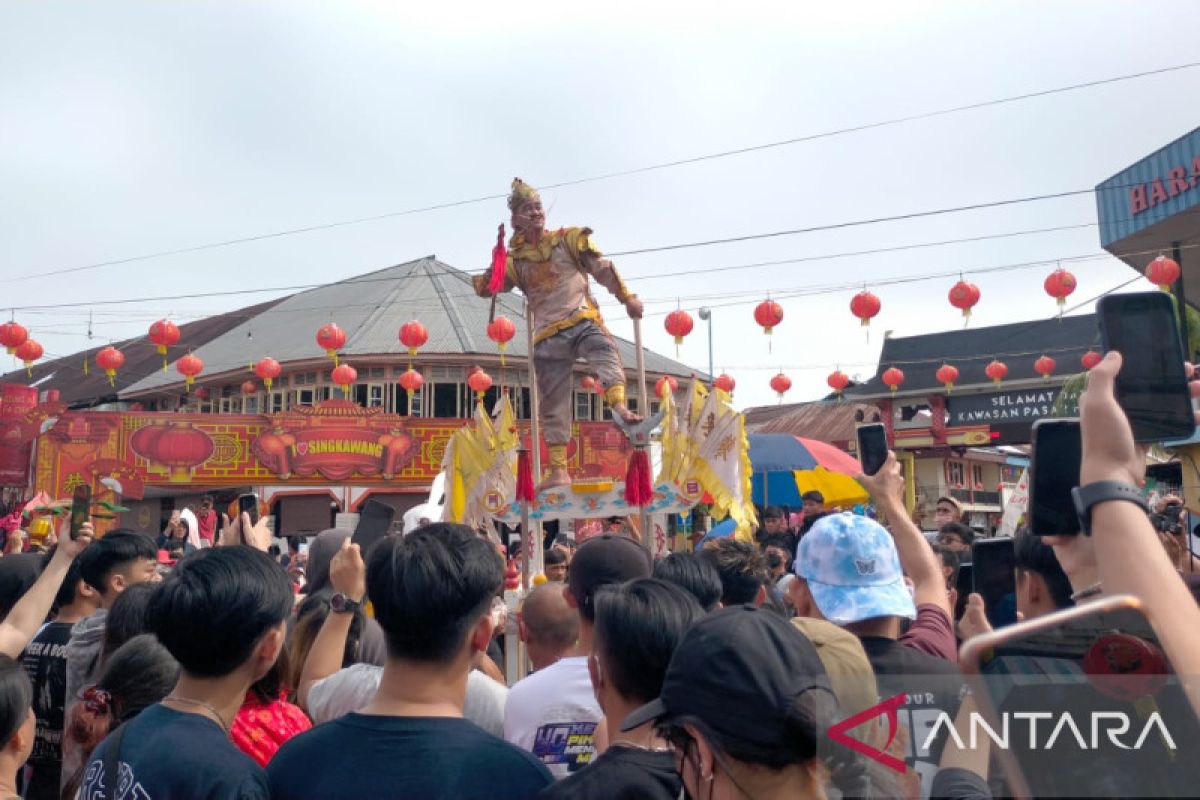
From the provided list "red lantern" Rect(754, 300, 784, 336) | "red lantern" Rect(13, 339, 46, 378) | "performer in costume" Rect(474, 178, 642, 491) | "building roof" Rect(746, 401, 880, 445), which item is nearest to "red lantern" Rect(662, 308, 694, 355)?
"red lantern" Rect(754, 300, 784, 336)

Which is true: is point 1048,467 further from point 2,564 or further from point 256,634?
point 2,564

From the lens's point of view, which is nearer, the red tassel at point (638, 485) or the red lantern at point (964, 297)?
the red tassel at point (638, 485)

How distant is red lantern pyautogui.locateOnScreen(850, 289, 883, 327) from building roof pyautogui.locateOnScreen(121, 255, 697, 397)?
37.4ft

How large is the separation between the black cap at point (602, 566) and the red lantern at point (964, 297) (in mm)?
11633

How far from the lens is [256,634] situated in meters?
2.29

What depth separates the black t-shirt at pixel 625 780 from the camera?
1.83 metres

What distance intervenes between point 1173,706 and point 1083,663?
0.37 feet

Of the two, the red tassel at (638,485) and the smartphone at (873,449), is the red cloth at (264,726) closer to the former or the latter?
the smartphone at (873,449)

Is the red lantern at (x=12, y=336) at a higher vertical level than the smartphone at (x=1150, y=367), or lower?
higher

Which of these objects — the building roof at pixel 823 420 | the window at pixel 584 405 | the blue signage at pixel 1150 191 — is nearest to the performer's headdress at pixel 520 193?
the blue signage at pixel 1150 191

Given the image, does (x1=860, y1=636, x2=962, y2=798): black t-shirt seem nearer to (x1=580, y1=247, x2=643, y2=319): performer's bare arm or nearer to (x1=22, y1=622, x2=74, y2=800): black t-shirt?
(x1=22, y1=622, x2=74, y2=800): black t-shirt

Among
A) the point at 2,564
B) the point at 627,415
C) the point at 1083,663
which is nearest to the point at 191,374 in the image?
the point at 627,415

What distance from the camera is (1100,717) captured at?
3.99 ft

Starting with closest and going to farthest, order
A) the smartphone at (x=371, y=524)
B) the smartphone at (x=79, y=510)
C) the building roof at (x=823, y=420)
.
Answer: the smartphone at (x=79, y=510)
the smartphone at (x=371, y=524)
the building roof at (x=823, y=420)
